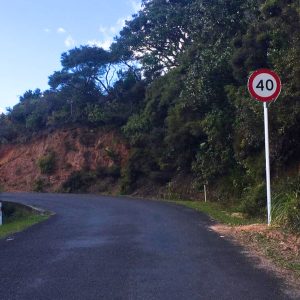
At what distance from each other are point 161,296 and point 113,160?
133 feet

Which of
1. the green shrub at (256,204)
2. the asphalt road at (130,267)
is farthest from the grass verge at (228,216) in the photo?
the asphalt road at (130,267)

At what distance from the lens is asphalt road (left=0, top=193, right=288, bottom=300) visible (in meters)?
6.40

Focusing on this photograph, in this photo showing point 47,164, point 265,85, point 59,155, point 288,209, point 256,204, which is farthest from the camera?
point 59,155

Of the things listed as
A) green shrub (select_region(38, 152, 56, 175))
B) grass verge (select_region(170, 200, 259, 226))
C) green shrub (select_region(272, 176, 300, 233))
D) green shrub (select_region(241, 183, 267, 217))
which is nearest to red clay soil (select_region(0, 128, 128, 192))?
green shrub (select_region(38, 152, 56, 175))

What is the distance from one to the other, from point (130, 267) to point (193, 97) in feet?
67.3

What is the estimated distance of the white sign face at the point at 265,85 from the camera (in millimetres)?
11492

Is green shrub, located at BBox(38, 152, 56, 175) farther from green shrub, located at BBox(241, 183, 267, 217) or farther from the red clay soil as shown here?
green shrub, located at BBox(241, 183, 267, 217)

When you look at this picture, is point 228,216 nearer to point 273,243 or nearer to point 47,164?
point 273,243

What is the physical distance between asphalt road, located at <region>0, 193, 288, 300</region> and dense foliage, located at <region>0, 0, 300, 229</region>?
12.5 ft

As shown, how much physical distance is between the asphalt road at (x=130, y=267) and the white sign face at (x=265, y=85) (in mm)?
3314

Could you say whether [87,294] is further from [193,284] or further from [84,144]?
[84,144]

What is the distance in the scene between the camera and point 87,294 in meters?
6.35

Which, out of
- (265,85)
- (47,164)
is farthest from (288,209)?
(47,164)

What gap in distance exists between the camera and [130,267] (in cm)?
788
